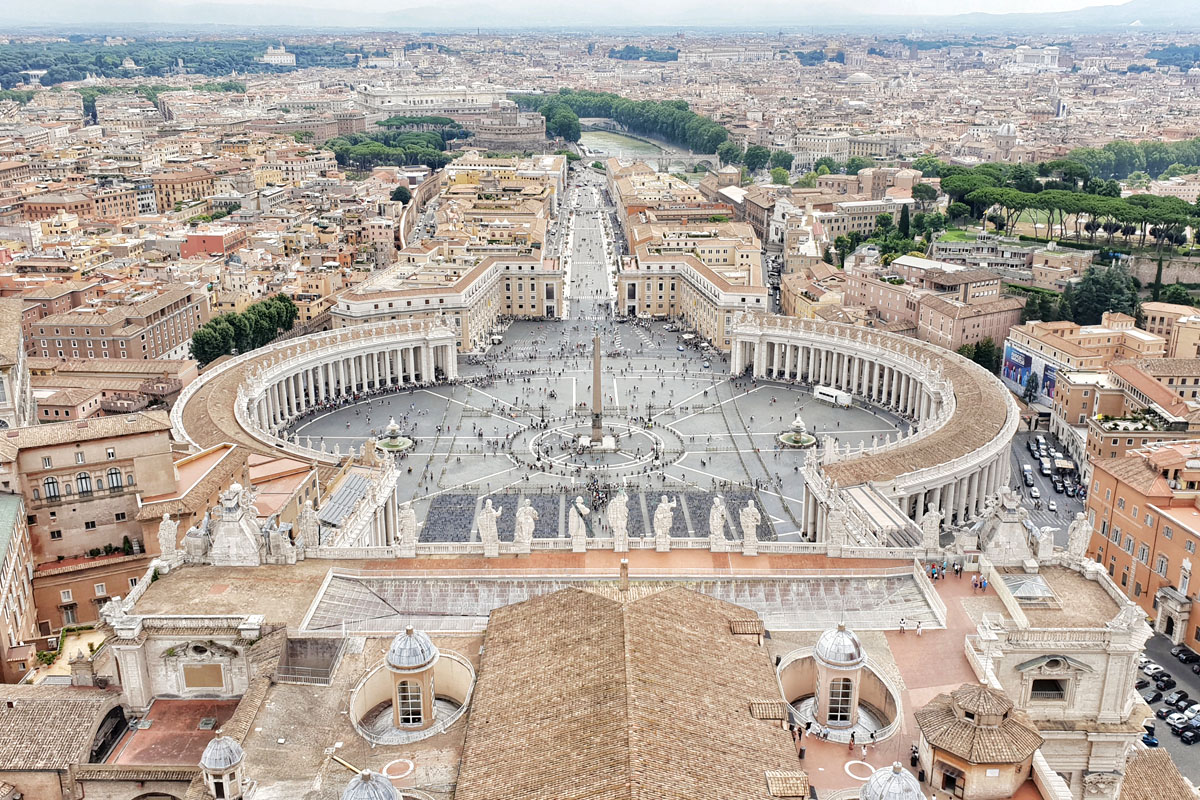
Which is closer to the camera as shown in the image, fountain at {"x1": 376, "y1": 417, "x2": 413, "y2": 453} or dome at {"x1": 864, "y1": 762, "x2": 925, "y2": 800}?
dome at {"x1": 864, "y1": 762, "x2": 925, "y2": 800}

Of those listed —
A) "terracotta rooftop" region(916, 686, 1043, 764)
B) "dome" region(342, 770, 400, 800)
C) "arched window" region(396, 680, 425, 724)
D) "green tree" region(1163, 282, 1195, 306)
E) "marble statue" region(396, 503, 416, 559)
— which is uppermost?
"dome" region(342, 770, 400, 800)

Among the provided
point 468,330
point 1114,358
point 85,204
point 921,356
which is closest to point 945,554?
point 921,356

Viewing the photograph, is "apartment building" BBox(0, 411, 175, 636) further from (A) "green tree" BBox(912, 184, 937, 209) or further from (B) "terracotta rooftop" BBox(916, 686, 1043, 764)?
(A) "green tree" BBox(912, 184, 937, 209)

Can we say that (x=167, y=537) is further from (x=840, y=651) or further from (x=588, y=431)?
(x=588, y=431)

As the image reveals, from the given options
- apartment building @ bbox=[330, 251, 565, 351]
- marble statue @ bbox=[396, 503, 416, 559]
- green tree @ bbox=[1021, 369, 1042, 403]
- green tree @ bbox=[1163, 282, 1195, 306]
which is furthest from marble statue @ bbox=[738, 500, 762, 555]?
green tree @ bbox=[1163, 282, 1195, 306]

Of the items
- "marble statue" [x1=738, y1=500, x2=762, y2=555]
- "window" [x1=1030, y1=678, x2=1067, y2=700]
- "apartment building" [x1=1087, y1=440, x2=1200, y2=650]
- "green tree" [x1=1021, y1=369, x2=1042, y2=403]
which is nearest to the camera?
"window" [x1=1030, y1=678, x2=1067, y2=700]

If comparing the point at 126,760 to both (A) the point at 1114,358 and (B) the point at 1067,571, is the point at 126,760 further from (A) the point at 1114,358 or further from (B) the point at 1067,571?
(A) the point at 1114,358

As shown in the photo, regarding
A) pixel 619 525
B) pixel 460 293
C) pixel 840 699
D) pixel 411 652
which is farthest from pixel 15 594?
pixel 460 293
